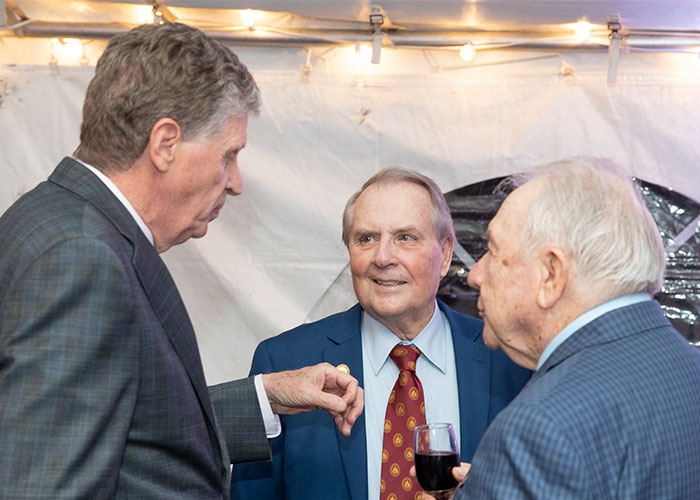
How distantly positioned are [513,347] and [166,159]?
0.77 m

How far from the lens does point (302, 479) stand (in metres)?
2.51

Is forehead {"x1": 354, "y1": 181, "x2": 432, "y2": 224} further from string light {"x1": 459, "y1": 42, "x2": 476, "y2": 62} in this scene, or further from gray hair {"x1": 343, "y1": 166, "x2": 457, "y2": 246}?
string light {"x1": 459, "y1": 42, "x2": 476, "y2": 62}

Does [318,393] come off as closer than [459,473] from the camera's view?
No

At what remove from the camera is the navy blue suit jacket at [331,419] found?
247 cm

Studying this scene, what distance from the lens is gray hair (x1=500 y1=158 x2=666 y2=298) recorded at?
1.58m

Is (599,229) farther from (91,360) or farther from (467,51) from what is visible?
(467,51)

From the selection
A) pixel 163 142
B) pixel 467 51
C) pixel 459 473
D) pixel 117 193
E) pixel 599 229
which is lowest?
pixel 459 473

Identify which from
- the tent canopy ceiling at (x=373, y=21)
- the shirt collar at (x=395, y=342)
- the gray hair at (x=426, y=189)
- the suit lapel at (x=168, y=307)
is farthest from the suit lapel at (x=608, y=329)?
the tent canopy ceiling at (x=373, y=21)

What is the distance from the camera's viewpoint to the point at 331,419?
101 inches

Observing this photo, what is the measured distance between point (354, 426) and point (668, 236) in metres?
1.37

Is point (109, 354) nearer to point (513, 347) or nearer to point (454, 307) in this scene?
point (513, 347)

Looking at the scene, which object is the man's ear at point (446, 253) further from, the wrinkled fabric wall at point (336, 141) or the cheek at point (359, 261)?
the wrinkled fabric wall at point (336, 141)

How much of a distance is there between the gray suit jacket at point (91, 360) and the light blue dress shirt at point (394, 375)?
2.74ft

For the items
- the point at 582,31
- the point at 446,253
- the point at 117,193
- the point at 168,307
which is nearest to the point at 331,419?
the point at 446,253
